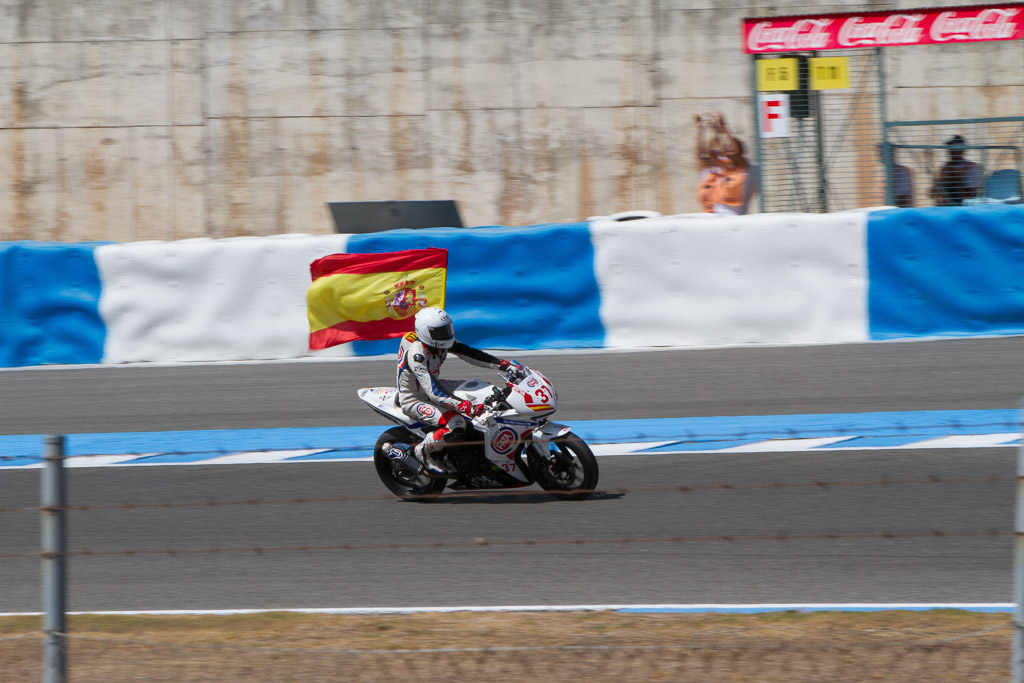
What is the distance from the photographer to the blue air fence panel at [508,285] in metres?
13.0

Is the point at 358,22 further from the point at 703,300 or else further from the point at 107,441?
the point at 107,441

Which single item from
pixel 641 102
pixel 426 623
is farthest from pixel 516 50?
pixel 426 623

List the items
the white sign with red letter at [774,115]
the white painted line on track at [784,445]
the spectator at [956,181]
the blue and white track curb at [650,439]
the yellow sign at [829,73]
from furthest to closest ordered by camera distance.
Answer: the white sign with red letter at [774,115]
the yellow sign at [829,73]
the spectator at [956,181]
the blue and white track curb at [650,439]
the white painted line on track at [784,445]

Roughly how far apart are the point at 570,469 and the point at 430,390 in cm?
97

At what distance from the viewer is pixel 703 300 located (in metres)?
12.9

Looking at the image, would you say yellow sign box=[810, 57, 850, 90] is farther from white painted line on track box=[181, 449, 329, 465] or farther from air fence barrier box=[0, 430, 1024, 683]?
air fence barrier box=[0, 430, 1024, 683]

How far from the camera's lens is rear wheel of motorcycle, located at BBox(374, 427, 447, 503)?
26.7 feet

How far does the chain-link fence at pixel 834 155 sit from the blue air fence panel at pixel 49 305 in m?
7.54

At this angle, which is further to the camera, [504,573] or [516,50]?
[516,50]

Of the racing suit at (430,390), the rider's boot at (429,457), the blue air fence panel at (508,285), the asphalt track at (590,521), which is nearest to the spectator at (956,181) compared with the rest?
the asphalt track at (590,521)

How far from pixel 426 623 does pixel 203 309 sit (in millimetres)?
8394

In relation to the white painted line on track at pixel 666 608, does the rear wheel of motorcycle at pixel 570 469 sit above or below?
above

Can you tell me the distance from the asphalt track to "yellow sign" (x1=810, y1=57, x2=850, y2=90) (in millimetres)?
3965

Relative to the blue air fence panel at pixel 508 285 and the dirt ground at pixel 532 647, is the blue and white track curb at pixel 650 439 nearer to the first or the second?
the blue air fence panel at pixel 508 285
